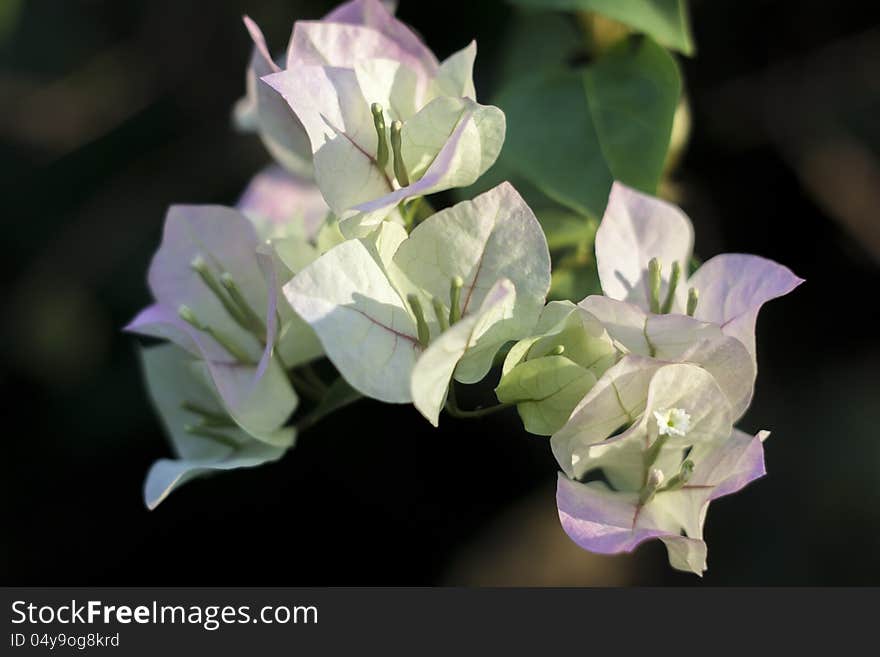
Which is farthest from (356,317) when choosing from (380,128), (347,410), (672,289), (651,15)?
(347,410)

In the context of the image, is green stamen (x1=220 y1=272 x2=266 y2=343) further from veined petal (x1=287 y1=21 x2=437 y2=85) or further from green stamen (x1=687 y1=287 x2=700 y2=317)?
green stamen (x1=687 y1=287 x2=700 y2=317)

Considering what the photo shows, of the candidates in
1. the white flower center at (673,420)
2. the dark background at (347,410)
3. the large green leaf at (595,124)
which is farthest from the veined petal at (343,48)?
the dark background at (347,410)

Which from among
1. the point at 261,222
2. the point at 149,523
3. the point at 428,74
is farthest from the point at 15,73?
the point at 428,74

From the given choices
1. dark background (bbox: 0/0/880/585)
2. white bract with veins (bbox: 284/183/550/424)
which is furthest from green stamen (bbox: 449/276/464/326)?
dark background (bbox: 0/0/880/585)

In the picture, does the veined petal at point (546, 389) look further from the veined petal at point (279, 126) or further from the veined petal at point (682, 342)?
the veined petal at point (279, 126)

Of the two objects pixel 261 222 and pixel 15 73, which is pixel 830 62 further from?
pixel 15 73

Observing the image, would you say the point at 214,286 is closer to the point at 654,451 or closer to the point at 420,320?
the point at 420,320

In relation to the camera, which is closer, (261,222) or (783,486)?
(261,222)
